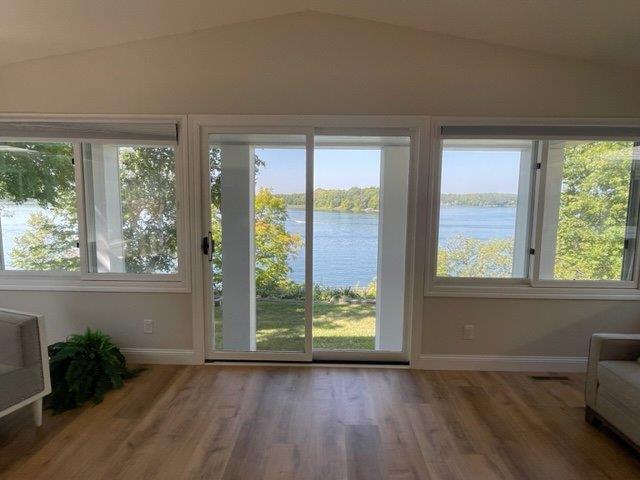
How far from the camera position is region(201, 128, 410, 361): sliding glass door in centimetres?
293

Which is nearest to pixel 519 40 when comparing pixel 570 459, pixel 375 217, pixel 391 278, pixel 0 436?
pixel 375 217

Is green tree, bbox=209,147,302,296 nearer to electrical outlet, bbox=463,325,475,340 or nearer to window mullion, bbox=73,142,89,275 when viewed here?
window mullion, bbox=73,142,89,275

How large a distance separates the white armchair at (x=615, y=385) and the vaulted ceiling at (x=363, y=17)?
195 cm

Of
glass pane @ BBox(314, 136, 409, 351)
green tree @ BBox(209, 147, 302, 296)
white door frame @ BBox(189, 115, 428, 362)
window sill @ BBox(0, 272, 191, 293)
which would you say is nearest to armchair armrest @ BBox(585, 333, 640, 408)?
white door frame @ BBox(189, 115, 428, 362)

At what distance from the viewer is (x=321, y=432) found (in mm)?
2148

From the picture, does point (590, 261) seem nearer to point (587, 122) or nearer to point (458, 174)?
point (587, 122)

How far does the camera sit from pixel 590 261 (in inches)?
117

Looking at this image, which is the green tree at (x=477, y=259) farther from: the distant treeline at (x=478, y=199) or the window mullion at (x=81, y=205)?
the window mullion at (x=81, y=205)

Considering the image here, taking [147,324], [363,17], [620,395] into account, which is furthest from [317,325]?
[363,17]

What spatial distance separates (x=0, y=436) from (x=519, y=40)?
424 cm

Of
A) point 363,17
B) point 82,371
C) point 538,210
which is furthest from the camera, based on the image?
point 538,210

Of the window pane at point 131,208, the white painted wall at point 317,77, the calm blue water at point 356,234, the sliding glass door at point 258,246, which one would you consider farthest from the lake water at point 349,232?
the white painted wall at point 317,77

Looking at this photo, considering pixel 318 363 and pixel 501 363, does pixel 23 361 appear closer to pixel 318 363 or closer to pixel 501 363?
pixel 318 363

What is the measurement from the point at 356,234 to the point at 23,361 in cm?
268
